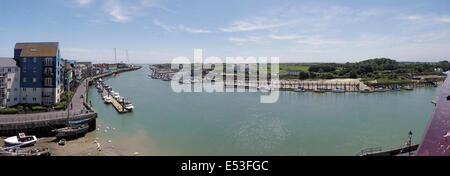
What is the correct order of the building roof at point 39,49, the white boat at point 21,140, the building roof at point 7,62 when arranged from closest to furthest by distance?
the white boat at point 21,140 < the building roof at point 7,62 < the building roof at point 39,49

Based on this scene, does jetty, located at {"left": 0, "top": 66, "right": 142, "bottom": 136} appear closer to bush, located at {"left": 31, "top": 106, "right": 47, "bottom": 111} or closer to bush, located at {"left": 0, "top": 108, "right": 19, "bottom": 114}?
bush, located at {"left": 0, "top": 108, "right": 19, "bottom": 114}

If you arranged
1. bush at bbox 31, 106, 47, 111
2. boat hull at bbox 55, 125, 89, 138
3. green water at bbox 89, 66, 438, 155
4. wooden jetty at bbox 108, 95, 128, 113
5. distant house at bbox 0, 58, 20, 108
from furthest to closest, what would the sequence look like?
1. wooden jetty at bbox 108, 95, 128, 113
2. bush at bbox 31, 106, 47, 111
3. distant house at bbox 0, 58, 20, 108
4. boat hull at bbox 55, 125, 89, 138
5. green water at bbox 89, 66, 438, 155

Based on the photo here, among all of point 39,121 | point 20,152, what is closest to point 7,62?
point 39,121

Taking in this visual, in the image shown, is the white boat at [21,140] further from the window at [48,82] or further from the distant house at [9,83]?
the window at [48,82]

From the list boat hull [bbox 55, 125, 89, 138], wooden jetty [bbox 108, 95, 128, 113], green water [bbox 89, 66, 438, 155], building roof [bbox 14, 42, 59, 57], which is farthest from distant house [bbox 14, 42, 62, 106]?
boat hull [bbox 55, 125, 89, 138]

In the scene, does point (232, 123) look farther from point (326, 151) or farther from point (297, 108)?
point (297, 108)

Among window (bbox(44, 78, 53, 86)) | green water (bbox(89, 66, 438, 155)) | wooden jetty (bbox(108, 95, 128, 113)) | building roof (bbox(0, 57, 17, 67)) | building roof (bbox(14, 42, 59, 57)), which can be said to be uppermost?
building roof (bbox(14, 42, 59, 57))

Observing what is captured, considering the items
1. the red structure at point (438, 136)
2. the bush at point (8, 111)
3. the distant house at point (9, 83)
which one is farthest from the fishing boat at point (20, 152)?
the red structure at point (438, 136)
